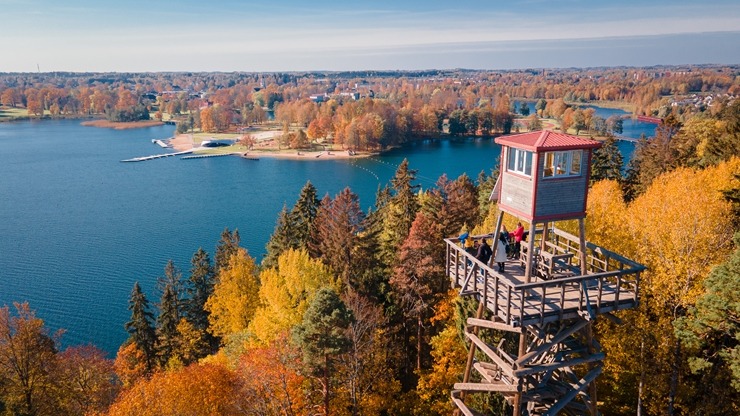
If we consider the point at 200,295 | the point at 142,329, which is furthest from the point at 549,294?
the point at 200,295

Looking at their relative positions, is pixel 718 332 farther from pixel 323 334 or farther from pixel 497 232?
pixel 323 334

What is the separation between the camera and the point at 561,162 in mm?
12891

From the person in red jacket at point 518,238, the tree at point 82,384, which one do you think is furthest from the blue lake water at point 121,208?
the person in red jacket at point 518,238

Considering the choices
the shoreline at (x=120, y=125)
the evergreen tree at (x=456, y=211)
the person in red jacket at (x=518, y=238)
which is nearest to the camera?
the person in red jacket at (x=518, y=238)

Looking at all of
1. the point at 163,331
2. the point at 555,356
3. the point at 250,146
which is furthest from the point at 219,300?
the point at 250,146

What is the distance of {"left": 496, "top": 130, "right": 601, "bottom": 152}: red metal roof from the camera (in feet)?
40.9

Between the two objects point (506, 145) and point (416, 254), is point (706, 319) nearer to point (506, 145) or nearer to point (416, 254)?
point (506, 145)

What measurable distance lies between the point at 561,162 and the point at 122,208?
79049mm

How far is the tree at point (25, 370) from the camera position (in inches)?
1139

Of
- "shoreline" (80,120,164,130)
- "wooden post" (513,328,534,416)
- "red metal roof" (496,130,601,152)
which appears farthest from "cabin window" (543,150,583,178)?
"shoreline" (80,120,164,130)

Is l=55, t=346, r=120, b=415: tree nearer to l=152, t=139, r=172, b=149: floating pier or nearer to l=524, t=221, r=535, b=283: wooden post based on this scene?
l=524, t=221, r=535, b=283: wooden post

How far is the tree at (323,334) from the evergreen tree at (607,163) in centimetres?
3238

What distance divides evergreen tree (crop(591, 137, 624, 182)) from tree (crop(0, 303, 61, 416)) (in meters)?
42.5

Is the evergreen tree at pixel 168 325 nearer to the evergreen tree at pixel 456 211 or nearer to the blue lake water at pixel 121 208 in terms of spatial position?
the blue lake water at pixel 121 208
